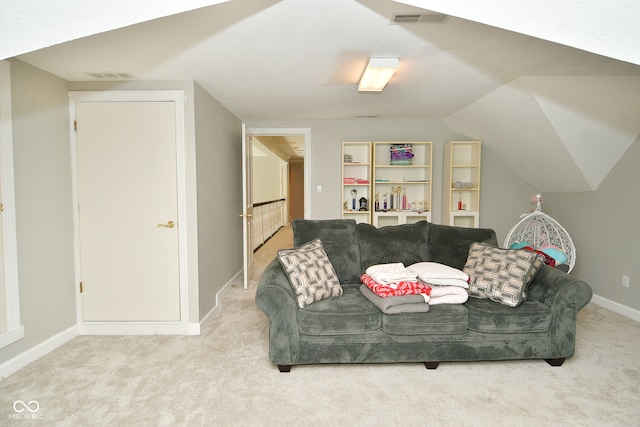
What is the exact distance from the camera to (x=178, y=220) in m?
3.14

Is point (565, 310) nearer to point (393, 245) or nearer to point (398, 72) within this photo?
point (393, 245)

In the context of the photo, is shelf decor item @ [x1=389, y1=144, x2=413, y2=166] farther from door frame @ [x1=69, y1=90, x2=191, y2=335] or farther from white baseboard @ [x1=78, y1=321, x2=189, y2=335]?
white baseboard @ [x1=78, y1=321, x2=189, y2=335]

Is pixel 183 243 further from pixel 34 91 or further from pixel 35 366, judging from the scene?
pixel 34 91

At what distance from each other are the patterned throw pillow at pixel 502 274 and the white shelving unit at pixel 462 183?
2068 millimetres

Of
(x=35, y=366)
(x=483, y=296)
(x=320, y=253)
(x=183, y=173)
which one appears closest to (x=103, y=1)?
(x=183, y=173)

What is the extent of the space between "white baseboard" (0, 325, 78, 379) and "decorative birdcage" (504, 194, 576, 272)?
4531 millimetres

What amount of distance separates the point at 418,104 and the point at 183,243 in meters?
3.01

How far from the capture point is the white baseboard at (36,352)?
239cm

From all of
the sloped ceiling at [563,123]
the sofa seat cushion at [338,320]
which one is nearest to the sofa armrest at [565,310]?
the sofa seat cushion at [338,320]

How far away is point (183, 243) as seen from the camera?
315 centimetres

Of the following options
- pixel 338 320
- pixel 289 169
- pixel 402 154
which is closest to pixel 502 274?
pixel 338 320

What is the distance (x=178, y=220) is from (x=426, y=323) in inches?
90.0

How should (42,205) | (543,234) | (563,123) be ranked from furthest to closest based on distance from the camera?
(543,234)
(563,123)
(42,205)

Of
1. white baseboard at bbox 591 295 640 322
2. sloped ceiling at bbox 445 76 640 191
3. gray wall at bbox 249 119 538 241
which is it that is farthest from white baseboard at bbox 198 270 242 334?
white baseboard at bbox 591 295 640 322
